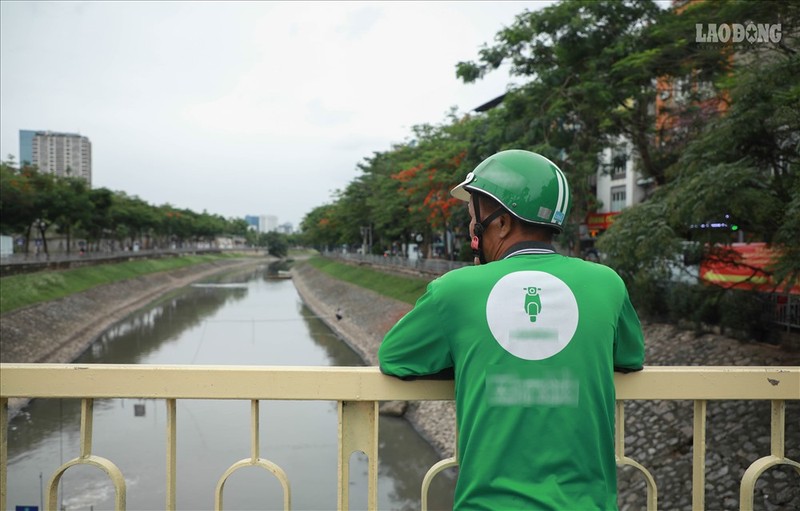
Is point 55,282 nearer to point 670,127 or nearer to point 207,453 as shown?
point 207,453

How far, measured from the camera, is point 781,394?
205 centimetres

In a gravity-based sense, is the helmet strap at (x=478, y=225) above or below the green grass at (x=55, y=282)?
above

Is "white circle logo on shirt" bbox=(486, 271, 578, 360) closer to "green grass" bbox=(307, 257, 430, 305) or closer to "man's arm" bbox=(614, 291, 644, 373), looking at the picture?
"man's arm" bbox=(614, 291, 644, 373)

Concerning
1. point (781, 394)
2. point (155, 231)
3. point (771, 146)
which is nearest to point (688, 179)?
point (771, 146)

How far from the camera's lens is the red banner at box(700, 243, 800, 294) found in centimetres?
1110

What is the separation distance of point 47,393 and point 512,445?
1.54m

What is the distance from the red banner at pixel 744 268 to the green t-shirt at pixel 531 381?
8776 millimetres

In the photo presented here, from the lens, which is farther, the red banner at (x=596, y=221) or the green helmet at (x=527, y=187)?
the red banner at (x=596, y=221)

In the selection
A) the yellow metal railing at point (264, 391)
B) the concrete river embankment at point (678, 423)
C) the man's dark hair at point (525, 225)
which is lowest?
the concrete river embankment at point (678, 423)

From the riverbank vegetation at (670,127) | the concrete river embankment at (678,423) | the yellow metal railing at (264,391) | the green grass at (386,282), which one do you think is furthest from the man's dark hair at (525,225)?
the green grass at (386,282)

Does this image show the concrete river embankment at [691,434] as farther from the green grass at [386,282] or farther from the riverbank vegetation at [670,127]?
the green grass at [386,282]

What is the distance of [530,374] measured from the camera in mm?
1498

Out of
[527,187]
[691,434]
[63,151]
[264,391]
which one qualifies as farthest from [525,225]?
[63,151]

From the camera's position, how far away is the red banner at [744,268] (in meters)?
11.1
